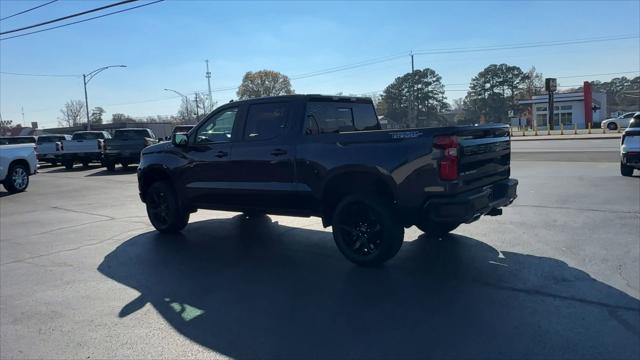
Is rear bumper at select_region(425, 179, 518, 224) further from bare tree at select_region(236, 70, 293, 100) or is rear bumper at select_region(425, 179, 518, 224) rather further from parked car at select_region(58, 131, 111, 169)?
bare tree at select_region(236, 70, 293, 100)

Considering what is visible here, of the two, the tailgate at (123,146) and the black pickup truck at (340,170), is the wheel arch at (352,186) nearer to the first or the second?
the black pickup truck at (340,170)

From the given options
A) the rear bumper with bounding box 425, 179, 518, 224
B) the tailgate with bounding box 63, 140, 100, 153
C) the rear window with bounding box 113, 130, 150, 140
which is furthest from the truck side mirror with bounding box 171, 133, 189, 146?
the tailgate with bounding box 63, 140, 100, 153

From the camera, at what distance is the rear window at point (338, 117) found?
6.43 meters

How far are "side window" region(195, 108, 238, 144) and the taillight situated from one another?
3152 mm

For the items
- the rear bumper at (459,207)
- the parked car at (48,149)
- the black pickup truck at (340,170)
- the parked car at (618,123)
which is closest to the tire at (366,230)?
the black pickup truck at (340,170)

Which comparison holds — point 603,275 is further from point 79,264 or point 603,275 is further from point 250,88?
point 250,88

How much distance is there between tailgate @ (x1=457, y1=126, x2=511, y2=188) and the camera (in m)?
5.33

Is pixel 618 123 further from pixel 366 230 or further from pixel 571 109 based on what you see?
pixel 366 230

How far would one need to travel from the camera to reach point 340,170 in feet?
18.9

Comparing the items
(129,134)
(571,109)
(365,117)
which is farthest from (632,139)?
(571,109)

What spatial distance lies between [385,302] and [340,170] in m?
1.65

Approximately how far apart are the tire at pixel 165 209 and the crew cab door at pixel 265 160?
1.44 m

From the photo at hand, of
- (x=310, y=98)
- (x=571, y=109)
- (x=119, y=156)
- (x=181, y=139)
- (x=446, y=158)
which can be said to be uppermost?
(x=571, y=109)

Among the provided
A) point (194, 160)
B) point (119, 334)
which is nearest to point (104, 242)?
point (194, 160)
